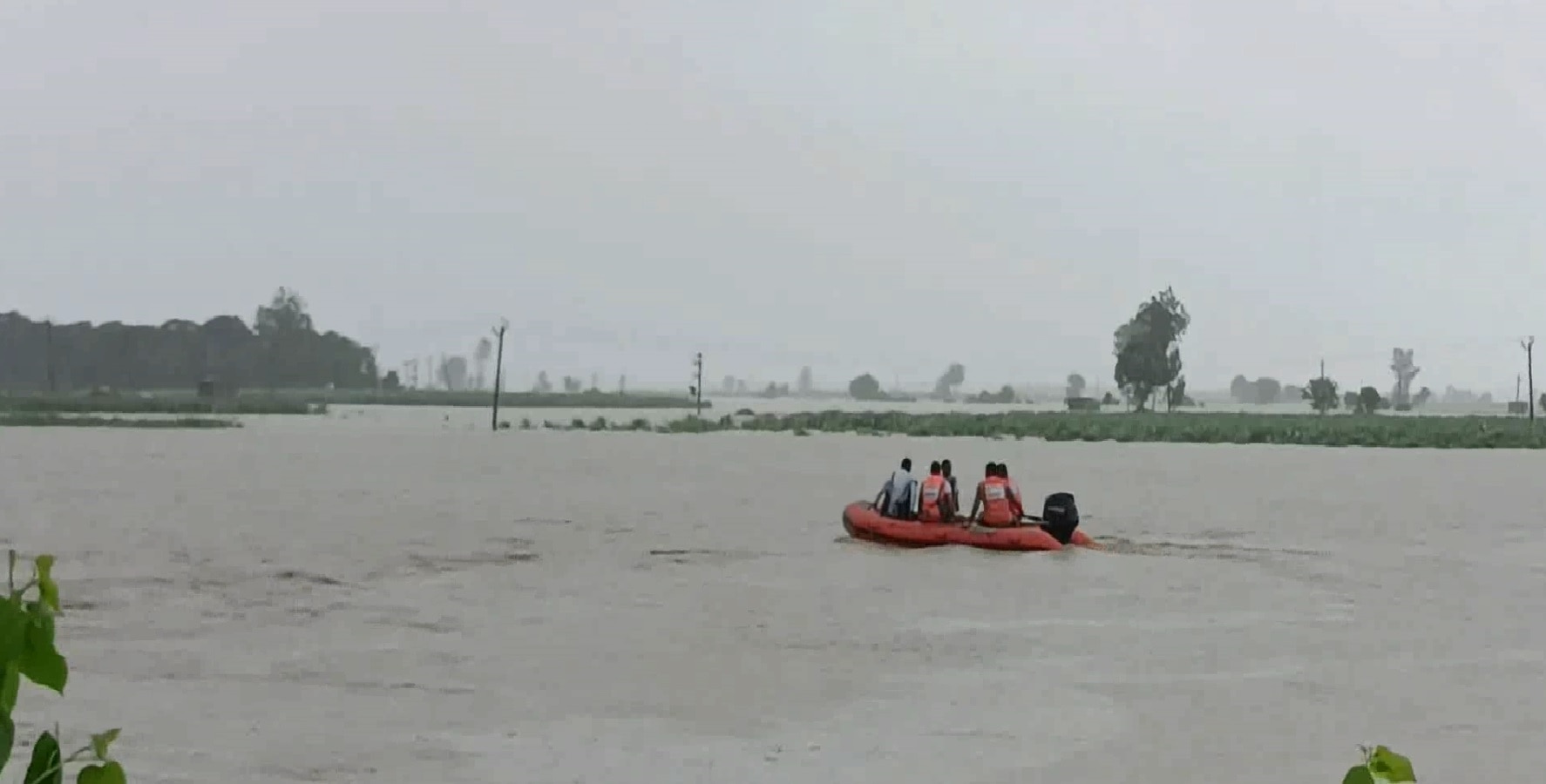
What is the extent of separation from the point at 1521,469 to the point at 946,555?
32107 mm

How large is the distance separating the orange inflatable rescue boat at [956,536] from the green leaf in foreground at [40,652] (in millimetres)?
18631

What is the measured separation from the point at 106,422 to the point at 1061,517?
2367 inches

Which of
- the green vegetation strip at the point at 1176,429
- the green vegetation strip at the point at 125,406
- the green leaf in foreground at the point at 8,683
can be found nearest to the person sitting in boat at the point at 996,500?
the green leaf in foreground at the point at 8,683

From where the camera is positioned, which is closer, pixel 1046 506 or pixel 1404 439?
pixel 1046 506

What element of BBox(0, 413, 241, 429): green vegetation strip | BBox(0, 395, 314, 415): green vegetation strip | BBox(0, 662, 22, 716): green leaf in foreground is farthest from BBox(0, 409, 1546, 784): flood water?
BBox(0, 395, 314, 415): green vegetation strip

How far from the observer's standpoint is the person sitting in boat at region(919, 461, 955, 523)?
807 inches

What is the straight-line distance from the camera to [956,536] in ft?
65.8

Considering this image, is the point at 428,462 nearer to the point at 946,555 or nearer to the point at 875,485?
the point at 875,485

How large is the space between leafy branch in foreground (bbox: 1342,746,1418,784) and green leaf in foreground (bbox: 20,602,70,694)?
56.3 inches

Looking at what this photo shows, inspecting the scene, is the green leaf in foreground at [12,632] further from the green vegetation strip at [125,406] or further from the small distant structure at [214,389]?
the small distant structure at [214,389]

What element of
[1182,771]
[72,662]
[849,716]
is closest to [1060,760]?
[1182,771]

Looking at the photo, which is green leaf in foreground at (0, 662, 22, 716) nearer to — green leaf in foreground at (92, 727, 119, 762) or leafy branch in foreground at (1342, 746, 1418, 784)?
green leaf in foreground at (92, 727, 119, 762)

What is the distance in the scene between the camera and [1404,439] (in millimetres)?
64625

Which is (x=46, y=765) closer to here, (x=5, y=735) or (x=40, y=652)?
(x=5, y=735)
